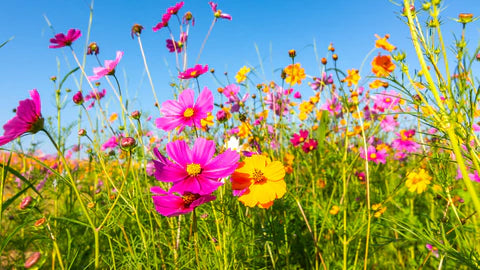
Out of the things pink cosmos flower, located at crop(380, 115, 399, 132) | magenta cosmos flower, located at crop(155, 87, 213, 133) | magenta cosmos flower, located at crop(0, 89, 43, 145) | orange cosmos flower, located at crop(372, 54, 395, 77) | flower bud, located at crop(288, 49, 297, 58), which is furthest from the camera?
pink cosmos flower, located at crop(380, 115, 399, 132)

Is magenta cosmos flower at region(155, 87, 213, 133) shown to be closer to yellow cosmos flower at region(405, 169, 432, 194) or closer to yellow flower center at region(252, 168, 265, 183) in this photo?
yellow flower center at region(252, 168, 265, 183)

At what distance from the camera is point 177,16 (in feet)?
4.12

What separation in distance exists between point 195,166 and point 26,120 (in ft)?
0.98

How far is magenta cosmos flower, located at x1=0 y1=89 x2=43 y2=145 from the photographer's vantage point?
1.72 ft

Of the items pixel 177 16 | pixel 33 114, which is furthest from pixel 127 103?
pixel 33 114

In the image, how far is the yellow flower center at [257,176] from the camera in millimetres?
654

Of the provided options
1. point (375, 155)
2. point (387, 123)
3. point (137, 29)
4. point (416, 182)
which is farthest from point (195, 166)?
point (387, 123)

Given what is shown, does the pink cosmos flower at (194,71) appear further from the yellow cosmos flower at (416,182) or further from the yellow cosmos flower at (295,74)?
the yellow cosmos flower at (416,182)

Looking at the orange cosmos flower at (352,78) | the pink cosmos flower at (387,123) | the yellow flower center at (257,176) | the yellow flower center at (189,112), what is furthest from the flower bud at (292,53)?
the pink cosmos flower at (387,123)

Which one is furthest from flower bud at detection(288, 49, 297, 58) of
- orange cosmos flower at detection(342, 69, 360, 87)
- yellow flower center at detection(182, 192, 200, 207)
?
yellow flower center at detection(182, 192, 200, 207)

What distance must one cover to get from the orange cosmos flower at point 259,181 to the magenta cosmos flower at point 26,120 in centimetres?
37

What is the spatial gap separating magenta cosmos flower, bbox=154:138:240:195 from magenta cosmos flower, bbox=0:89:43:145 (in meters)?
0.22

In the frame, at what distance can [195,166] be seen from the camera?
1.98 feet

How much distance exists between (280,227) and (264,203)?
1.42ft
